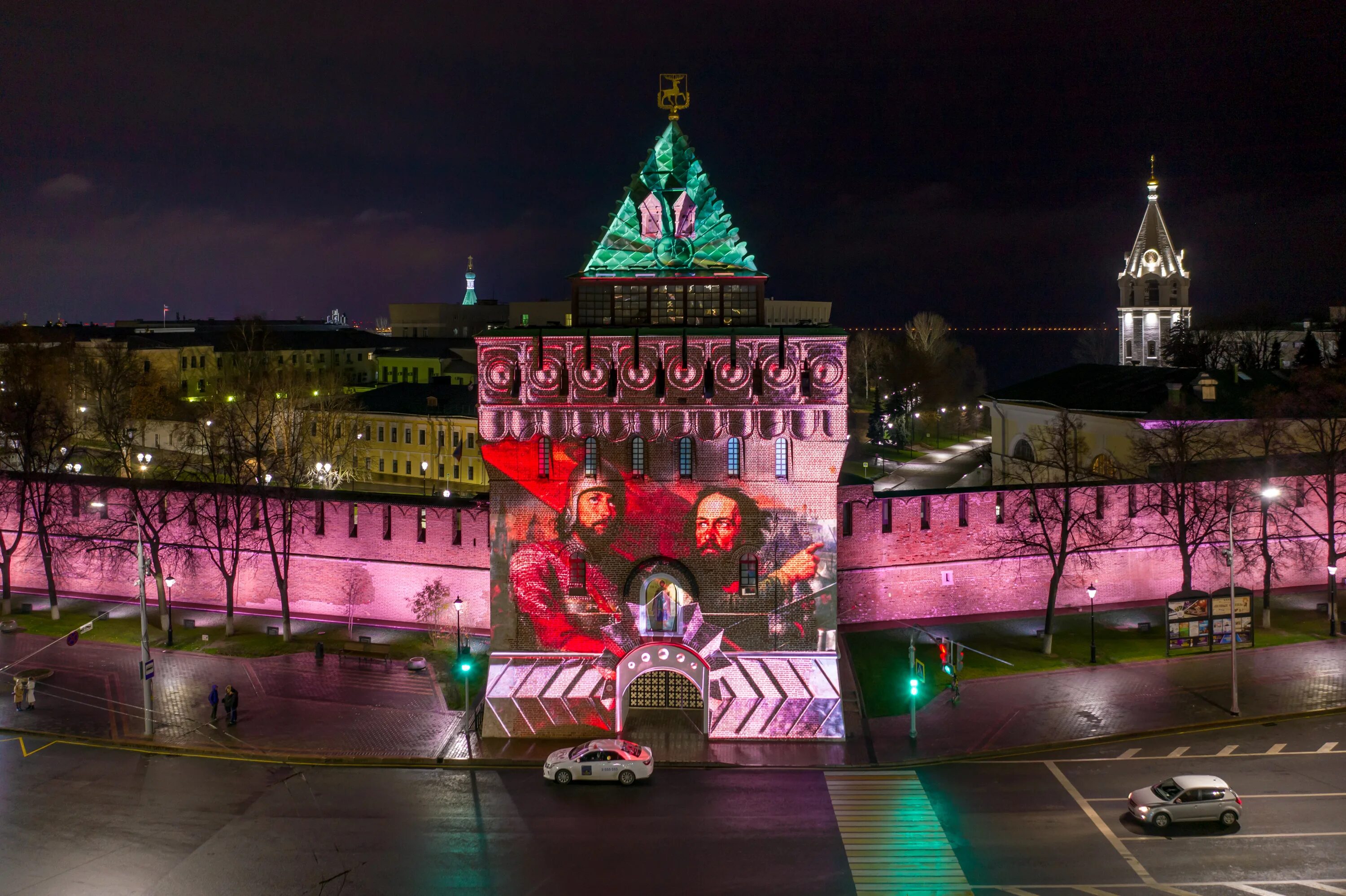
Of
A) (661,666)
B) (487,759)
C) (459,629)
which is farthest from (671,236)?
(487,759)

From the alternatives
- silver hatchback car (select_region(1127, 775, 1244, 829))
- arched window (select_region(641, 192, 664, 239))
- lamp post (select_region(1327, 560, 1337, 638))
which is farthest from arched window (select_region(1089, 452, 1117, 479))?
arched window (select_region(641, 192, 664, 239))

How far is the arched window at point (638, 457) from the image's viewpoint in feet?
106

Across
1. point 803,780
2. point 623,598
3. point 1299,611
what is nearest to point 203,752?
point 623,598

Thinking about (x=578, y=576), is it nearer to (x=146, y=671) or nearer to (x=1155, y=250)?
(x=146, y=671)

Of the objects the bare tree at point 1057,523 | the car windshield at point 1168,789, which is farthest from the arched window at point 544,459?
the bare tree at point 1057,523

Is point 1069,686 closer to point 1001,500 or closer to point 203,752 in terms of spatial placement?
point 1001,500

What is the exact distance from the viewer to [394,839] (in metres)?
Result: 25.5

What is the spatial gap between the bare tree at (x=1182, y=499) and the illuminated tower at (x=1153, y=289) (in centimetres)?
7071

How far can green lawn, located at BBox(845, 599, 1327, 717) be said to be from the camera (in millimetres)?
36344

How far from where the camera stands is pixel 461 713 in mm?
34469

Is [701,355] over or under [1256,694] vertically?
over

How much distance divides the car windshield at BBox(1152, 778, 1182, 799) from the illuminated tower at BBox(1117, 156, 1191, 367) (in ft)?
309

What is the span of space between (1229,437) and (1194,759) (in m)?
26.0

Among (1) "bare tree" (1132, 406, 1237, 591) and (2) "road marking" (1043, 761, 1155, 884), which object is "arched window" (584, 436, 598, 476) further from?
(1) "bare tree" (1132, 406, 1237, 591)
